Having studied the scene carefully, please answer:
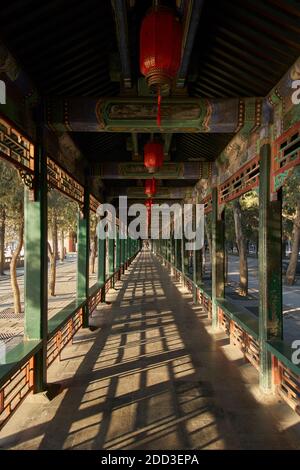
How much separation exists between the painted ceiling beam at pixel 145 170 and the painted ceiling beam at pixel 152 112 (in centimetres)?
380

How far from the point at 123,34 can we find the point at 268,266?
3.89m

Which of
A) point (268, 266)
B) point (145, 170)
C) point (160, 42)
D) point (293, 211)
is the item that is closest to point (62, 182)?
point (145, 170)

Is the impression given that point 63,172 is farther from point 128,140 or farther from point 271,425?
point 271,425

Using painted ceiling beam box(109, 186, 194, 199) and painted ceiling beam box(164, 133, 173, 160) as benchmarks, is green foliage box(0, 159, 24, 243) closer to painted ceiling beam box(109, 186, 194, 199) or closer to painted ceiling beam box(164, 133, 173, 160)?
painted ceiling beam box(109, 186, 194, 199)

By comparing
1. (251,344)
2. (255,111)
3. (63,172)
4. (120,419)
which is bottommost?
(120,419)

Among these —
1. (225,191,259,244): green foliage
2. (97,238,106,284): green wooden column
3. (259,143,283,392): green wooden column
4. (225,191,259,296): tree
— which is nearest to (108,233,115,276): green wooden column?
(97,238,106,284): green wooden column

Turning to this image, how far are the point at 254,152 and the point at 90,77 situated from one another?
9.99 ft

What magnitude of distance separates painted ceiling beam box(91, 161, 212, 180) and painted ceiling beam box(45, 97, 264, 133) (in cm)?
380

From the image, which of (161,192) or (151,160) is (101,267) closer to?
(161,192)

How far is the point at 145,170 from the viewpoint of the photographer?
8664 mm

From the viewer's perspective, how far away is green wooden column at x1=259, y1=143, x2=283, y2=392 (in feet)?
15.7

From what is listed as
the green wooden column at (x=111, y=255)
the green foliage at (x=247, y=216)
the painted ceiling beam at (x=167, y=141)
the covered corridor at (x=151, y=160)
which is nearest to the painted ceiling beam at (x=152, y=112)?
the covered corridor at (x=151, y=160)
